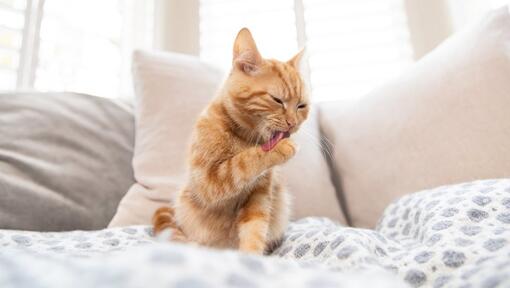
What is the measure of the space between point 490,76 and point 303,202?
675 millimetres

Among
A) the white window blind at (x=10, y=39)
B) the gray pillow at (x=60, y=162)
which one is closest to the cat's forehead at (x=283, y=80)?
the gray pillow at (x=60, y=162)

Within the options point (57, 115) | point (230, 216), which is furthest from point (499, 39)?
point (57, 115)

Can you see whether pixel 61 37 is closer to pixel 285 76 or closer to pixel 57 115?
pixel 57 115

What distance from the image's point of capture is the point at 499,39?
1.00m

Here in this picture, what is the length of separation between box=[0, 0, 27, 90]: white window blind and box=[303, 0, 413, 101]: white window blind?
1.58 metres

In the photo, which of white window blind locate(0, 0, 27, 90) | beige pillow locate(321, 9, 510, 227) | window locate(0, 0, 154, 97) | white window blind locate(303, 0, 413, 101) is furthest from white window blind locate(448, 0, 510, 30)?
white window blind locate(0, 0, 27, 90)

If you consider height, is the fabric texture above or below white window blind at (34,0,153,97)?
below

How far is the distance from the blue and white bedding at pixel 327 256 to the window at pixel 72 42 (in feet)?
3.63

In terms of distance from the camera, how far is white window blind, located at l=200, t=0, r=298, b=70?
227 centimetres

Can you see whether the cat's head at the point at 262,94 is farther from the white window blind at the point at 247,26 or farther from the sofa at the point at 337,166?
the white window blind at the point at 247,26

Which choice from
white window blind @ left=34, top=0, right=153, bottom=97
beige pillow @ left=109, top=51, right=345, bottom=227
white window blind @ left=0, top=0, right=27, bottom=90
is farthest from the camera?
white window blind @ left=34, top=0, right=153, bottom=97

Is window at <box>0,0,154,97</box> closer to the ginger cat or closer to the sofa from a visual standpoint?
the sofa

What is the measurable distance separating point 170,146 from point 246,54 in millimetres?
526

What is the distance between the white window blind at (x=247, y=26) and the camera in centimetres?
227
